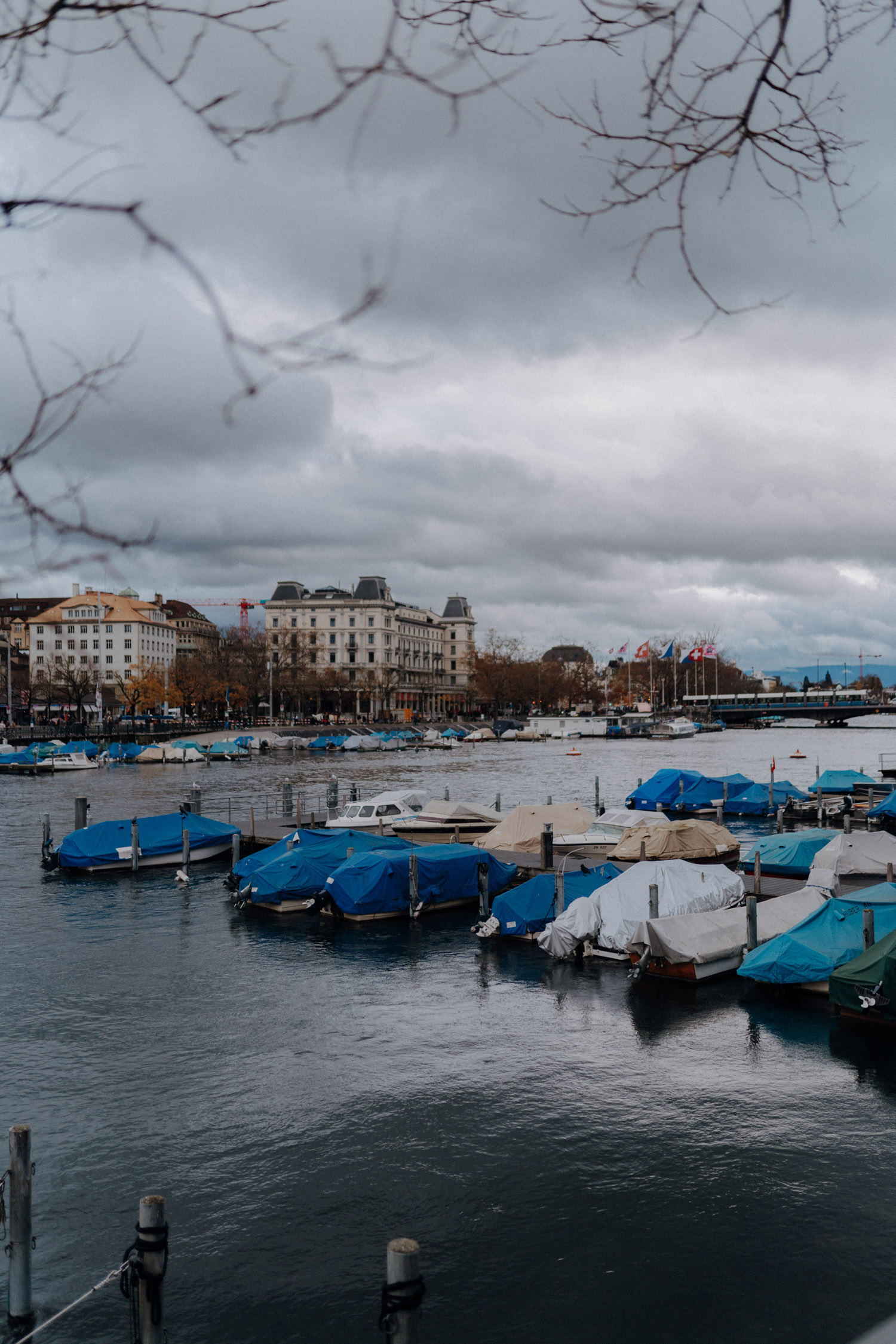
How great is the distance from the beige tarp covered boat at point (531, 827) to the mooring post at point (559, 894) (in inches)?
408

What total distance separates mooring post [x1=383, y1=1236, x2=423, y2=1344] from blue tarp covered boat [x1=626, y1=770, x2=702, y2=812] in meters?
59.4

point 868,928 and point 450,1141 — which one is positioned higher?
point 868,928

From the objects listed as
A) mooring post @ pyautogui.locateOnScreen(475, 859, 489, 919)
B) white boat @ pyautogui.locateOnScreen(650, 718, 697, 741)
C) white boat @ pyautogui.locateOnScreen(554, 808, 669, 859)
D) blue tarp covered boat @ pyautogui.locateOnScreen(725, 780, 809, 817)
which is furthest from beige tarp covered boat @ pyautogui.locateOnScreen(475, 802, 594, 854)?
white boat @ pyautogui.locateOnScreen(650, 718, 697, 741)

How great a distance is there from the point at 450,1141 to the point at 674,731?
16342 centimetres

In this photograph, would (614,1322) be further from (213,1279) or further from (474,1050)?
(474,1050)

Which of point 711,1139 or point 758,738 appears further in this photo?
point 758,738

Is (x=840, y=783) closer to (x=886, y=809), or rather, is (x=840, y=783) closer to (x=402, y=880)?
(x=886, y=809)

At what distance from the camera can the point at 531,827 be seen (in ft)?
147

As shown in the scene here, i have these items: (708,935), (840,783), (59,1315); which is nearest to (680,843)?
(708,935)

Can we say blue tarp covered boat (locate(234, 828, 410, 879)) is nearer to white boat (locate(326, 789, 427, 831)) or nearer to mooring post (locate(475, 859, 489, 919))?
mooring post (locate(475, 859, 489, 919))

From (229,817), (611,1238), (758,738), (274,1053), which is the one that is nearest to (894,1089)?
(611,1238)

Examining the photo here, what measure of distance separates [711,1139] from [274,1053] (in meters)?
9.65

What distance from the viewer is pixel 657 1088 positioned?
20188 millimetres

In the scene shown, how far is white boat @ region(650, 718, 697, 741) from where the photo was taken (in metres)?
176
